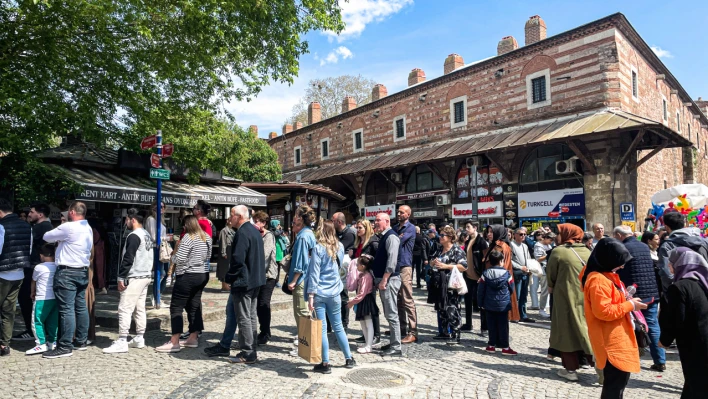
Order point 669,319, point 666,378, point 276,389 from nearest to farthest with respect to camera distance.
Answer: point 669,319 < point 276,389 < point 666,378

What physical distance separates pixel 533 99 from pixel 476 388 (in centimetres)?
1658

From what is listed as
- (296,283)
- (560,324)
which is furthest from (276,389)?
(560,324)

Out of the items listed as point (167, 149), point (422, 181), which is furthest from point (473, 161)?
point (167, 149)

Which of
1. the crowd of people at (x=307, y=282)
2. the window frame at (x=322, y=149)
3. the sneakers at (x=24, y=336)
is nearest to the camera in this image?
the crowd of people at (x=307, y=282)

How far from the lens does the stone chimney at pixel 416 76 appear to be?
1027 inches

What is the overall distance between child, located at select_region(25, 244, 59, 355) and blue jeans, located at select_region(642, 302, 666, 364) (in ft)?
23.6

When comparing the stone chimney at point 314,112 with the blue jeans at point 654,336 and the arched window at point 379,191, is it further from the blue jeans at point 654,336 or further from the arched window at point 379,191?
the blue jeans at point 654,336

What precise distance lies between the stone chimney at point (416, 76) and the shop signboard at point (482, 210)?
8451 millimetres

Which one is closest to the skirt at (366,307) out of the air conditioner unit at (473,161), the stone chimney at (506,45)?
the air conditioner unit at (473,161)

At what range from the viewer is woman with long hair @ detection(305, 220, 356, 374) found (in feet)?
16.2

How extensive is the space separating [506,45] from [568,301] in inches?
749

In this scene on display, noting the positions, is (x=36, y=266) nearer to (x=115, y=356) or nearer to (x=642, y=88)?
(x=115, y=356)

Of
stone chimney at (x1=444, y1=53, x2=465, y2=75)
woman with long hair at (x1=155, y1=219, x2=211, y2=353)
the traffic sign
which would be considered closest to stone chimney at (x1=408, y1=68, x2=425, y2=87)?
stone chimney at (x1=444, y1=53, x2=465, y2=75)

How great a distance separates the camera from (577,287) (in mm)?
5125
